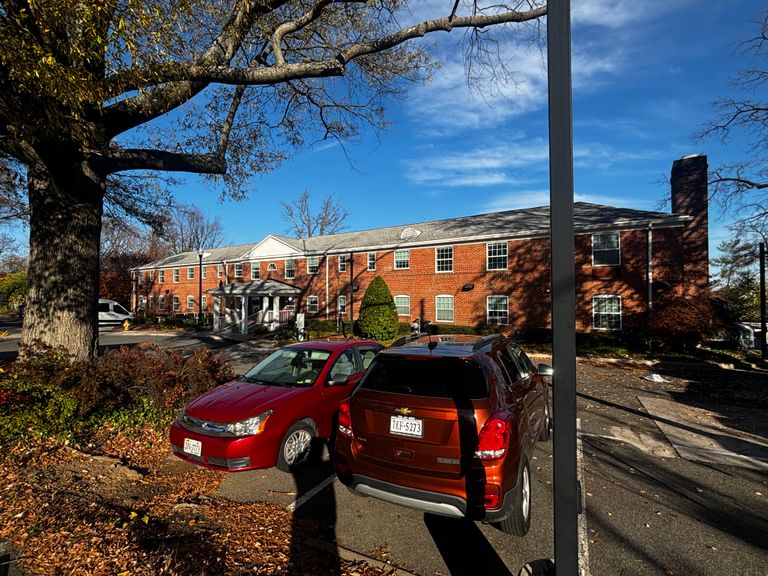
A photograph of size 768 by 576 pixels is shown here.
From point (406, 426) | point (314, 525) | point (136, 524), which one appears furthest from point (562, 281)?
point (136, 524)

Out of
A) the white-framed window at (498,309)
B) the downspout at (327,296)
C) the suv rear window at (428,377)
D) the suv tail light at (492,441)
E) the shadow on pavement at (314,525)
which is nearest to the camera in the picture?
the shadow on pavement at (314,525)

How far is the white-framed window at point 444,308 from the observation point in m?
22.3

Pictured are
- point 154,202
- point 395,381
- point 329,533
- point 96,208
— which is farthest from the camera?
point 154,202

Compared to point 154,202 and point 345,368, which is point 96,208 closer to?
point 154,202

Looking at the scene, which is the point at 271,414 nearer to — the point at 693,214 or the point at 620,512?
the point at 620,512

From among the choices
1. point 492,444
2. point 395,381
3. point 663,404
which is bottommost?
point 663,404

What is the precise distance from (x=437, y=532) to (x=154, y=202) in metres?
10.9

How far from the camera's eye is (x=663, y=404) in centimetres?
848

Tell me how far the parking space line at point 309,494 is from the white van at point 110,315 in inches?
1288

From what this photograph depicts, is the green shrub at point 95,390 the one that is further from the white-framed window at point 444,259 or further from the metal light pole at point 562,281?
the white-framed window at point 444,259

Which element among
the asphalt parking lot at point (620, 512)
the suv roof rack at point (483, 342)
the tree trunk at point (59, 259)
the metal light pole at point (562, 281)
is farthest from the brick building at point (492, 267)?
the tree trunk at point (59, 259)

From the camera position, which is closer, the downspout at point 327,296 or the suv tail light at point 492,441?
the suv tail light at point 492,441

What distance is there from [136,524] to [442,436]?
112 inches

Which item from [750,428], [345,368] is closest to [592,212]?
[750,428]
